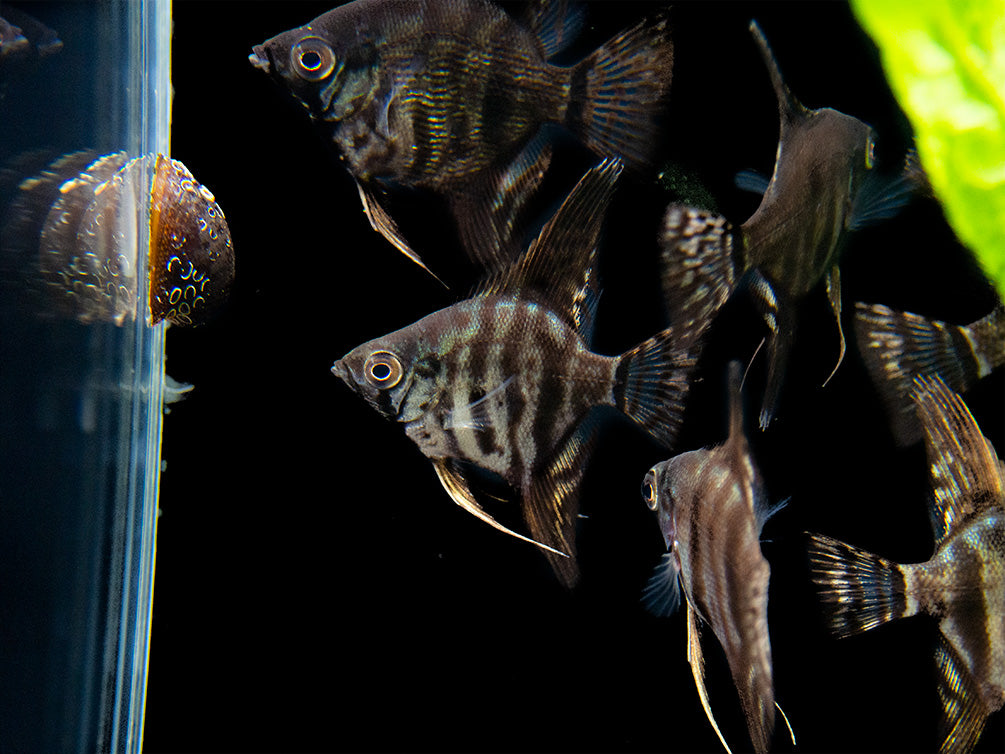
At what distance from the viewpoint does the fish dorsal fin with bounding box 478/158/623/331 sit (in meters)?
1.05

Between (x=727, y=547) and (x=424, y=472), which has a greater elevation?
(x=424, y=472)

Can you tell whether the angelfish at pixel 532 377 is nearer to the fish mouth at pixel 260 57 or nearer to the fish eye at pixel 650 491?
the fish eye at pixel 650 491

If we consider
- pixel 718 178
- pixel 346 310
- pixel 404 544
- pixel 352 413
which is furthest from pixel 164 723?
pixel 718 178

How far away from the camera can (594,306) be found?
110 cm

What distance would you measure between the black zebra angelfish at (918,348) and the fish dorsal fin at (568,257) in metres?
0.56

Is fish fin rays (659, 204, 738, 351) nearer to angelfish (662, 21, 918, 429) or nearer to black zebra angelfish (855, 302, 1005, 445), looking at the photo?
angelfish (662, 21, 918, 429)

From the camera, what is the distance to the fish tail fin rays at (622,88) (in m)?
1.02

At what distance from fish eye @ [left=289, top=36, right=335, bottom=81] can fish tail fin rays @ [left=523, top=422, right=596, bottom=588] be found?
0.57 m

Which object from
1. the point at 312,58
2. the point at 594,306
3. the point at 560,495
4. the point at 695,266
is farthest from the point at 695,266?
the point at 312,58

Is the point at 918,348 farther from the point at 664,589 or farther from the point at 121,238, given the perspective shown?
the point at 121,238

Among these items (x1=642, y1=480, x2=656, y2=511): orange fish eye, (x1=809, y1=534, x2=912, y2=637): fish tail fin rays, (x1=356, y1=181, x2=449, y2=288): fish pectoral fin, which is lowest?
(x1=809, y1=534, x2=912, y2=637): fish tail fin rays

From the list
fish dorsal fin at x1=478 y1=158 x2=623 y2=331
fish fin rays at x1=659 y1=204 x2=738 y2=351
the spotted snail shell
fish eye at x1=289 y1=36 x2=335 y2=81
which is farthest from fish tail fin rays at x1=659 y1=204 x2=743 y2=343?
the spotted snail shell

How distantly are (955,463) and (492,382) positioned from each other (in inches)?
31.1

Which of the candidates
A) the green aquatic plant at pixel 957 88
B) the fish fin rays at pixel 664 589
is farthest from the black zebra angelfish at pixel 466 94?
the fish fin rays at pixel 664 589
